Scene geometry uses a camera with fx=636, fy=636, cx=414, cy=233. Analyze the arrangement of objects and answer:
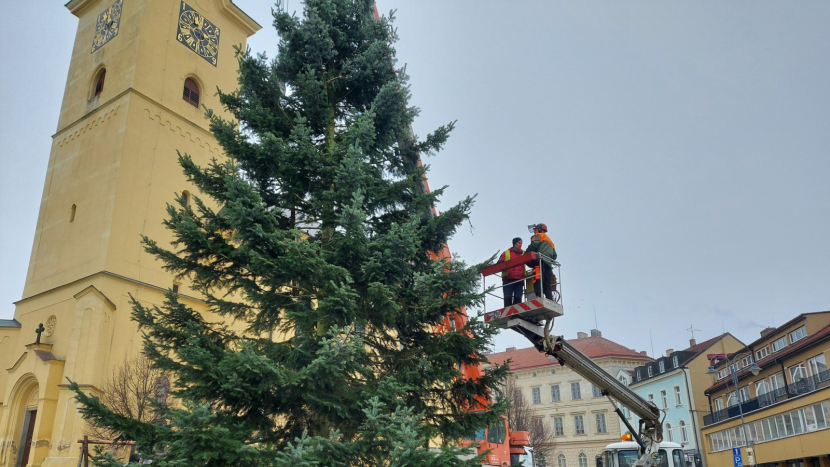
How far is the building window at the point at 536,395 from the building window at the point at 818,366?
4574 centimetres

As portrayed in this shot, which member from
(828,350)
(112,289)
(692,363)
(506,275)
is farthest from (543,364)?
(506,275)

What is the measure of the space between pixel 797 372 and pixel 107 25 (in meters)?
42.1

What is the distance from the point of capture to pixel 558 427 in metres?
75.6

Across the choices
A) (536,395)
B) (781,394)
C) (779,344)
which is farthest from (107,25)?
(536,395)

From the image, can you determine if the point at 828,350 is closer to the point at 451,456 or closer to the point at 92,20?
the point at 451,456

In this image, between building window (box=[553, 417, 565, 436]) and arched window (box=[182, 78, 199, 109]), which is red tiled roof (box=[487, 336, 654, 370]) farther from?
arched window (box=[182, 78, 199, 109])

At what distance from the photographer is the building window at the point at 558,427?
75.1m

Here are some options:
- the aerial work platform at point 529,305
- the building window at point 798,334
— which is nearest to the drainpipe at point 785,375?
the building window at point 798,334

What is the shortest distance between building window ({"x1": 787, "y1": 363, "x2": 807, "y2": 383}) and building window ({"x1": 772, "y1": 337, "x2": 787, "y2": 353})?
10.4 ft

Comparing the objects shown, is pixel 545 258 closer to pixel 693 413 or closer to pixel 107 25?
pixel 107 25

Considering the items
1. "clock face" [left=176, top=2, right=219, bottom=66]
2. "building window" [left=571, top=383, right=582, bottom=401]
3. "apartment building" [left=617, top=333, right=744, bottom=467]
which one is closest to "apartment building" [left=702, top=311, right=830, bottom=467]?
"apartment building" [left=617, top=333, right=744, bottom=467]

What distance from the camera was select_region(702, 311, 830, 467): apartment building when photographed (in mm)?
31953

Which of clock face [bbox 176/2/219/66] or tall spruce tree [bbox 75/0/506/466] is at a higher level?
clock face [bbox 176/2/219/66]

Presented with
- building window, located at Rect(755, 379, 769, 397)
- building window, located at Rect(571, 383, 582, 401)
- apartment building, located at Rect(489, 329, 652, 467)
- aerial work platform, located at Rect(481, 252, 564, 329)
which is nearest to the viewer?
aerial work platform, located at Rect(481, 252, 564, 329)
